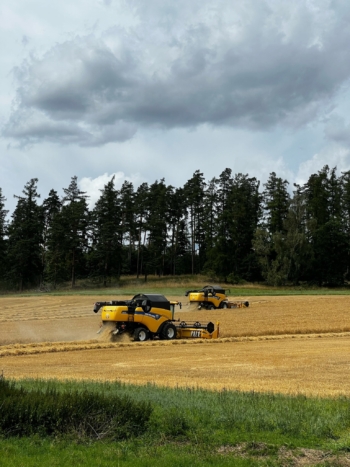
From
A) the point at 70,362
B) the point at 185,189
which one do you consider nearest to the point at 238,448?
the point at 70,362

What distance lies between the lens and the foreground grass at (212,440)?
7125mm

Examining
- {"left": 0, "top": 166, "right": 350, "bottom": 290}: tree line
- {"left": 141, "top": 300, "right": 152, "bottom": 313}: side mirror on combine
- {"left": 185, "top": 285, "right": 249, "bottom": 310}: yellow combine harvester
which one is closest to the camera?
{"left": 141, "top": 300, "right": 152, "bottom": 313}: side mirror on combine

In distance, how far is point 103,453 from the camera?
7344mm

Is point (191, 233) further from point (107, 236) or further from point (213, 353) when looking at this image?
point (213, 353)

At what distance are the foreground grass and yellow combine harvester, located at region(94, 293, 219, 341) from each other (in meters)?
17.5

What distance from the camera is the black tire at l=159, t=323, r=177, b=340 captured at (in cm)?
2852

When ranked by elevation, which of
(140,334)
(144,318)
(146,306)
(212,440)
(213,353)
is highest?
(146,306)

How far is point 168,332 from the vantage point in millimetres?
28719

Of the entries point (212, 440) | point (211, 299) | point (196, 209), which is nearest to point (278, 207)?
point (196, 209)

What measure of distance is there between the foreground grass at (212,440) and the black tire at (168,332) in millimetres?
18296

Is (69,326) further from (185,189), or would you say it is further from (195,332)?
(185,189)

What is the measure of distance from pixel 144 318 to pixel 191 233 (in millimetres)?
85961

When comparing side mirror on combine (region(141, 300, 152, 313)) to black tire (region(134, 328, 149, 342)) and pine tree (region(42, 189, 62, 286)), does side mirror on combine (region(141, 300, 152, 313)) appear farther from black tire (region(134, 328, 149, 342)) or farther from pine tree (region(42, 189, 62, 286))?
pine tree (region(42, 189, 62, 286))

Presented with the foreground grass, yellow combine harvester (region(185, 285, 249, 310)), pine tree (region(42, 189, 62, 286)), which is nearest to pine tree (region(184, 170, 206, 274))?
pine tree (region(42, 189, 62, 286))
